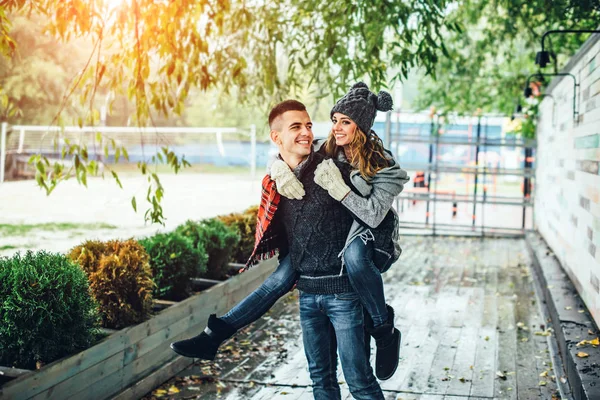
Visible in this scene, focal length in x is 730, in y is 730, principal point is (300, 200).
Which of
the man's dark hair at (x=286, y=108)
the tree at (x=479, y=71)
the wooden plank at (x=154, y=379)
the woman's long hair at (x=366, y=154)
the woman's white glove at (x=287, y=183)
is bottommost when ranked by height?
the wooden plank at (x=154, y=379)

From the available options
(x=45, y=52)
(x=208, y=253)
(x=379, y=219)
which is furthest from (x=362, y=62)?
(x=45, y=52)

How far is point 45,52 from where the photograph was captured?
8242 mm

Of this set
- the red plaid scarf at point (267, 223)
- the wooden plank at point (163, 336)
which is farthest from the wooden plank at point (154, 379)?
the red plaid scarf at point (267, 223)

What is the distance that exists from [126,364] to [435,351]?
8.29 ft

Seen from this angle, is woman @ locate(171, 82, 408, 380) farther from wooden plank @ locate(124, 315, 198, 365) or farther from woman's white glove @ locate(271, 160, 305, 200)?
wooden plank @ locate(124, 315, 198, 365)

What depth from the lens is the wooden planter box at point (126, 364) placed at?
11.7 ft

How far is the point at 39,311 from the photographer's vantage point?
3701 mm

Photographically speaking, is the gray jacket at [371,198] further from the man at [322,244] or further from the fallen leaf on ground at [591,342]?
the fallen leaf on ground at [591,342]

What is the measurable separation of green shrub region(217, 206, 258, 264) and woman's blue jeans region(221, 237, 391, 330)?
407cm

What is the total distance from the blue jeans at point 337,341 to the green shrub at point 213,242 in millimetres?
3063

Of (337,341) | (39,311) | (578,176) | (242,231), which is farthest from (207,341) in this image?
(578,176)

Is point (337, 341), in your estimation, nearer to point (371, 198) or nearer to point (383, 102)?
point (371, 198)

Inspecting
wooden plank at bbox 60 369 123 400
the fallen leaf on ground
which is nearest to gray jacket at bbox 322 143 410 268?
wooden plank at bbox 60 369 123 400

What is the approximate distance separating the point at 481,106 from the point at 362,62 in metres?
8.32
